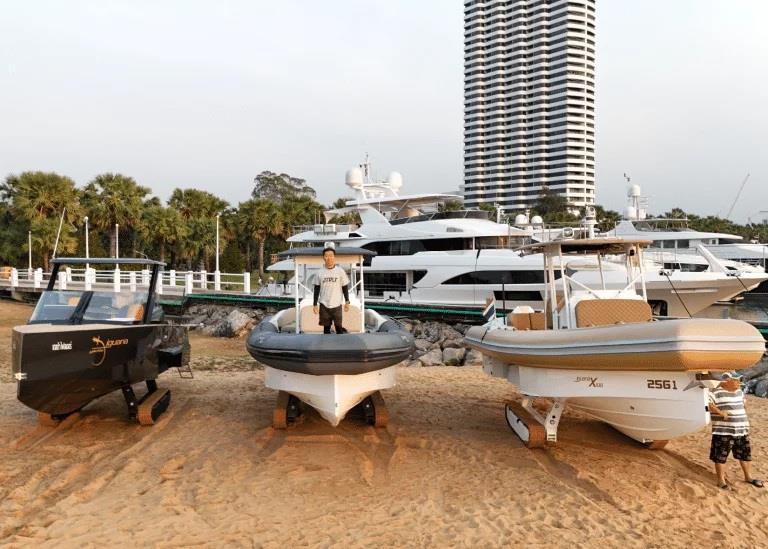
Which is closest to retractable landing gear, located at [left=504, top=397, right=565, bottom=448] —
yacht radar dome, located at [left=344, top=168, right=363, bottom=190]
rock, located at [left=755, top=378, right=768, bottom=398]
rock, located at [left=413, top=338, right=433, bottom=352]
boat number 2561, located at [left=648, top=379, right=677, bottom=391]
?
boat number 2561, located at [left=648, top=379, right=677, bottom=391]

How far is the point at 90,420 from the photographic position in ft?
25.6

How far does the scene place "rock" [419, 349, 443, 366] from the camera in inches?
626

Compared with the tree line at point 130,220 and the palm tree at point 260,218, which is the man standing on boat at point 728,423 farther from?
the palm tree at point 260,218

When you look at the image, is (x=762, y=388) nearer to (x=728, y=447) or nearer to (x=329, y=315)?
(x=728, y=447)

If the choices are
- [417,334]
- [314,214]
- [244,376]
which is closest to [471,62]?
[314,214]

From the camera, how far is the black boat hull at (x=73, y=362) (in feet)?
20.7

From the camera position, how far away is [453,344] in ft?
59.6

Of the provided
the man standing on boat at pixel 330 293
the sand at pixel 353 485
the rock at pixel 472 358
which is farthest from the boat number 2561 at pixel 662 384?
the rock at pixel 472 358

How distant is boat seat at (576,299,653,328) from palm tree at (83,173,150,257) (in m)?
34.5

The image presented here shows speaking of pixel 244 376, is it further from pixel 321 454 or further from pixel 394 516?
pixel 394 516

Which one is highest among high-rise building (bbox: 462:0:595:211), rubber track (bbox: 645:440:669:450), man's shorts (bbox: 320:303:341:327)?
high-rise building (bbox: 462:0:595:211)

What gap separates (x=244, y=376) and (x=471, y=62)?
390 ft

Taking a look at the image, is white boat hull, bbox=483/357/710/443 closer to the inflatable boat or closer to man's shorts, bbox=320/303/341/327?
the inflatable boat

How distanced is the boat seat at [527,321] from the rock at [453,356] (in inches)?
302
